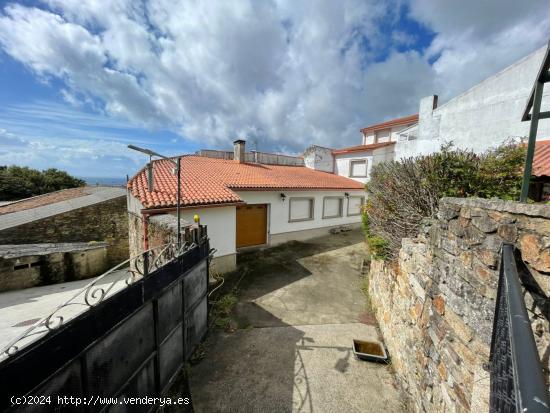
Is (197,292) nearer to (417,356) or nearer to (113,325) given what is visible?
(113,325)

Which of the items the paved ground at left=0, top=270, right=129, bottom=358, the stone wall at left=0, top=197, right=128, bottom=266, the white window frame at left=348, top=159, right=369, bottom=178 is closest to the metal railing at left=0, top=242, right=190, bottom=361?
the paved ground at left=0, top=270, right=129, bottom=358

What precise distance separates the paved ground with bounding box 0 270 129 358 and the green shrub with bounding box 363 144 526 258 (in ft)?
23.5

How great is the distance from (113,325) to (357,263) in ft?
31.5

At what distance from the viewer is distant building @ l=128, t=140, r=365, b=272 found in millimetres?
8030

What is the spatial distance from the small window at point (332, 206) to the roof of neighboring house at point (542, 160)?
936cm

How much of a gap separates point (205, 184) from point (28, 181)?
35809mm

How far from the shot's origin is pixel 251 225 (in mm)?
12117

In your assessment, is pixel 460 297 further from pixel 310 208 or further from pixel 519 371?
pixel 310 208

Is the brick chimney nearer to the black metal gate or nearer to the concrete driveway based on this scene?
the concrete driveway

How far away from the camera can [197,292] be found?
528 cm

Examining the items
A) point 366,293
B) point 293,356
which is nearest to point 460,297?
point 293,356

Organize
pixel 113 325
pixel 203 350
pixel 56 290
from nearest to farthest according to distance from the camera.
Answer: pixel 113 325, pixel 203 350, pixel 56 290

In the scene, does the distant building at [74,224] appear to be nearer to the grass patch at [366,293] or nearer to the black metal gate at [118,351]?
the black metal gate at [118,351]

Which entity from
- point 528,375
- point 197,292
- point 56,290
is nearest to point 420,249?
point 528,375
